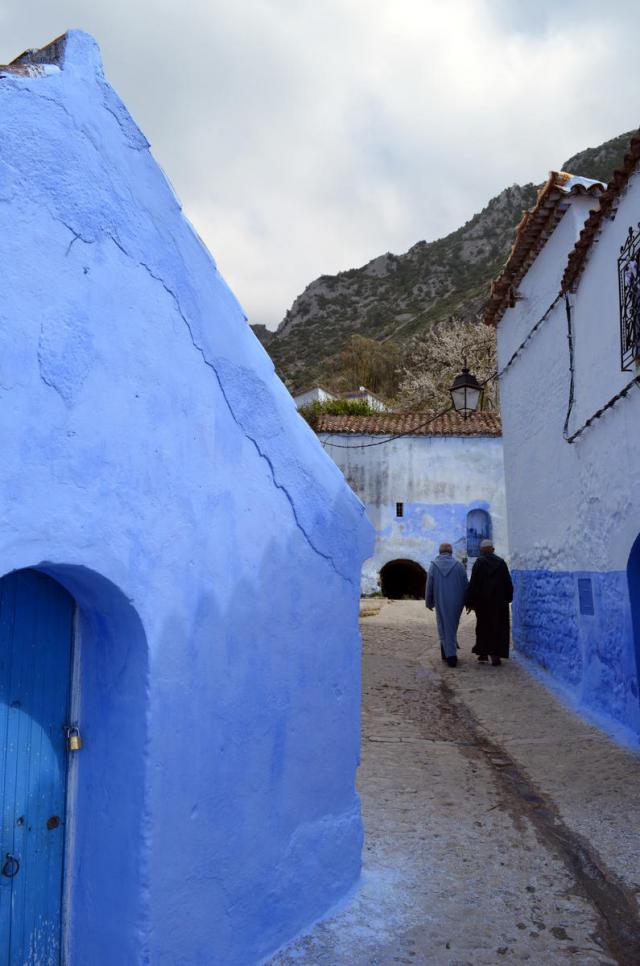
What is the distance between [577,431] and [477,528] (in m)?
13.2

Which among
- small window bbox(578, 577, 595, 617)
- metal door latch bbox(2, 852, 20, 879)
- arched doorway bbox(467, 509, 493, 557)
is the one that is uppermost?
arched doorway bbox(467, 509, 493, 557)

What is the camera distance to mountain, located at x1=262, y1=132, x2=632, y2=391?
55281mm

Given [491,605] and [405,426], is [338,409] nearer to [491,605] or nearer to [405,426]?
[405,426]

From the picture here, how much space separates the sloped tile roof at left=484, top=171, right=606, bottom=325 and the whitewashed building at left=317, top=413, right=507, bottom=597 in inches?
373

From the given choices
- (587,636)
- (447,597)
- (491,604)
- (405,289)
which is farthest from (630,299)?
(405,289)

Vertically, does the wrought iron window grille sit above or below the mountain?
below

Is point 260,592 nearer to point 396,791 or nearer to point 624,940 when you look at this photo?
point 624,940

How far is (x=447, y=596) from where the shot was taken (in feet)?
32.9

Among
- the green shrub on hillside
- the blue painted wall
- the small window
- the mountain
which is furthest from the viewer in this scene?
the mountain

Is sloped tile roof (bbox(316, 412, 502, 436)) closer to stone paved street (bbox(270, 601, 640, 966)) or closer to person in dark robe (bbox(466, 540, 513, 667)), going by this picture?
person in dark robe (bbox(466, 540, 513, 667))

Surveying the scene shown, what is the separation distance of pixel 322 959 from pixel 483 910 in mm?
866

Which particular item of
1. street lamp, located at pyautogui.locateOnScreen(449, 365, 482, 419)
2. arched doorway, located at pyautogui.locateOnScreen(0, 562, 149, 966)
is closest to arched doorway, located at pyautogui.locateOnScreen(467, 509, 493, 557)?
street lamp, located at pyautogui.locateOnScreen(449, 365, 482, 419)

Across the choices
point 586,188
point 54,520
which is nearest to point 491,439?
point 586,188

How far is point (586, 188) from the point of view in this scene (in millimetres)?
7691
